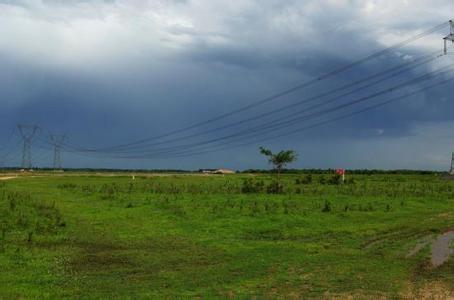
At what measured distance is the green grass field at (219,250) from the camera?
44.6 feet

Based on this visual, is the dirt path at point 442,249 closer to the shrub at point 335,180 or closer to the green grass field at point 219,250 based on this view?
the green grass field at point 219,250

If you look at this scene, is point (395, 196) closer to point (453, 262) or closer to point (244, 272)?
point (453, 262)

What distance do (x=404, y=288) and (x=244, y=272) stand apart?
4.54 m

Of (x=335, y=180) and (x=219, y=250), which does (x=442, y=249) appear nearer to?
(x=219, y=250)

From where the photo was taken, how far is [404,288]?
1341 centimetres

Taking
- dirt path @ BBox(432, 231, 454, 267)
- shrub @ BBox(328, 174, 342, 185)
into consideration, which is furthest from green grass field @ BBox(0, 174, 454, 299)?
shrub @ BBox(328, 174, 342, 185)

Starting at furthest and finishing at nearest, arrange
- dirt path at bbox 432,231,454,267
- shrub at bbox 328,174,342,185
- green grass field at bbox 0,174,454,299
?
shrub at bbox 328,174,342,185, dirt path at bbox 432,231,454,267, green grass field at bbox 0,174,454,299

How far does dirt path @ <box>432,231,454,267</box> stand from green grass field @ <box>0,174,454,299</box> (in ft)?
1.09

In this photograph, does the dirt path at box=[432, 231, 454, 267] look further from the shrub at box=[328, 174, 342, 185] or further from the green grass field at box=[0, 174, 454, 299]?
the shrub at box=[328, 174, 342, 185]

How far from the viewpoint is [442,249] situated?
64.1 ft

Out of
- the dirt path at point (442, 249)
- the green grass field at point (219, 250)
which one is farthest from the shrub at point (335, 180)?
the dirt path at point (442, 249)

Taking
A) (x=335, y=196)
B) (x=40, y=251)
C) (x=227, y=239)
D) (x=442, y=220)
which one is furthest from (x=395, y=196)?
(x=40, y=251)

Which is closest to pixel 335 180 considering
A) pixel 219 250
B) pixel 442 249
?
pixel 442 249

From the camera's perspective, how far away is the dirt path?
57.2 ft
